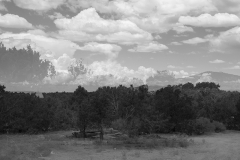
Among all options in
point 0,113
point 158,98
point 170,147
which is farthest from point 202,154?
point 0,113

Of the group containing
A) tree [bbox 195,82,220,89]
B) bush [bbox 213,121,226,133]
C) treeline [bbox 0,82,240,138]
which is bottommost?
bush [bbox 213,121,226,133]

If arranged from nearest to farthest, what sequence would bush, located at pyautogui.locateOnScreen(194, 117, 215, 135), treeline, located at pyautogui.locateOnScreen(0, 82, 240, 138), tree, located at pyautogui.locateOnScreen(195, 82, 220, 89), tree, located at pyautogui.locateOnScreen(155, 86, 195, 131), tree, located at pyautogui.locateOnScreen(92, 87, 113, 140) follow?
1. tree, located at pyautogui.locateOnScreen(92, 87, 113, 140)
2. treeline, located at pyautogui.locateOnScreen(0, 82, 240, 138)
3. bush, located at pyautogui.locateOnScreen(194, 117, 215, 135)
4. tree, located at pyautogui.locateOnScreen(155, 86, 195, 131)
5. tree, located at pyautogui.locateOnScreen(195, 82, 220, 89)

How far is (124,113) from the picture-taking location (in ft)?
103

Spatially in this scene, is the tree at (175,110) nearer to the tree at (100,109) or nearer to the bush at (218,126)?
the bush at (218,126)

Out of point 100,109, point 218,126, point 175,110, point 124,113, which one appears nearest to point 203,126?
point 175,110

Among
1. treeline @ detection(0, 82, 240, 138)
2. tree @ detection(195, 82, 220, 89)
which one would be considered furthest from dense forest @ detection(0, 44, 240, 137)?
tree @ detection(195, 82, 220, 89)

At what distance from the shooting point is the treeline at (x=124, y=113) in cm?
2980

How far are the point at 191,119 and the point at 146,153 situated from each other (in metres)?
17.5

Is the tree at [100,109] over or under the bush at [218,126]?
over

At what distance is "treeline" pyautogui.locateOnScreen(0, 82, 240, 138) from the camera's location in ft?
97.8

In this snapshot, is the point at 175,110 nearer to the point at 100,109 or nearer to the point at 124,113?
the point at 124,113

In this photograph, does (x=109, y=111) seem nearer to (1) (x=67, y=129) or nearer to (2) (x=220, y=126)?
(1) (x=67, y=129)

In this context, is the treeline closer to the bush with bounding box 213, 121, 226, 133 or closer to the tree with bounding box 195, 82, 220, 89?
the bush with bounding box 213, 121, 226, 133

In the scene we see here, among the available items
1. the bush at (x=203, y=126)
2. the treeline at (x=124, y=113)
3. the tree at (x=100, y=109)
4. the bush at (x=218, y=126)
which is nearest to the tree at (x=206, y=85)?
the treeline at (x=124, y=113)
